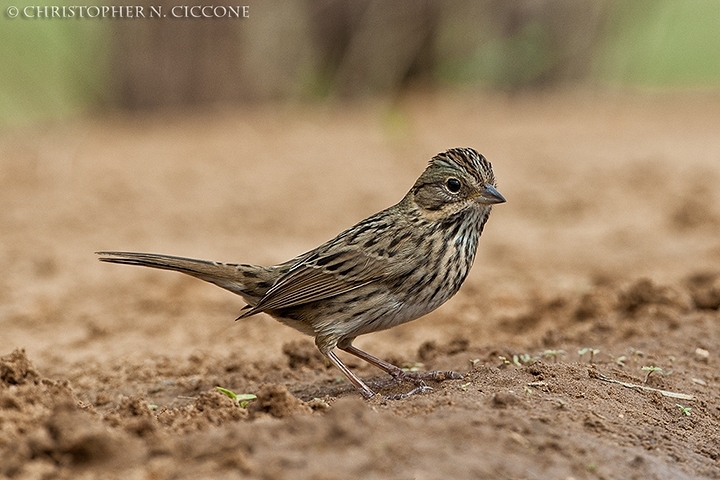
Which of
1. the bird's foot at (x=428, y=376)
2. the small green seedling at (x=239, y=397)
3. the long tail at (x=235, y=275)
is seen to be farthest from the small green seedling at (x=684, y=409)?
the long tail at (x=235, y=275)

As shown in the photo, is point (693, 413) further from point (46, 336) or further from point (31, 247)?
point (31, 247)

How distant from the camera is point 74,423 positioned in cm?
348

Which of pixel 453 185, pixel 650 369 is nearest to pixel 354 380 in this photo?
Result: pixel 453 185

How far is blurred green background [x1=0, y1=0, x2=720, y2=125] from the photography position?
14.8 m

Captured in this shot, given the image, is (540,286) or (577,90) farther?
(577,90)

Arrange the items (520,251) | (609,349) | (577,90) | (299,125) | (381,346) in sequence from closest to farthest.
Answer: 1. (609,349)
2. (381,346)
3. (520,251)
4. (299,125)
5. (577,90)

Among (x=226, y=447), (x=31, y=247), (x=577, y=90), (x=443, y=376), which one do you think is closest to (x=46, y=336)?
(x=31, y=247)

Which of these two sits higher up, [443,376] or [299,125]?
[299,125]

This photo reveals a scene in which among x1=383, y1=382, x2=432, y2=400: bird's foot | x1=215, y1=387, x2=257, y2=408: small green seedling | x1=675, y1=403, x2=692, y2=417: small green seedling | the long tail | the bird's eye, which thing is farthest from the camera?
the long tail

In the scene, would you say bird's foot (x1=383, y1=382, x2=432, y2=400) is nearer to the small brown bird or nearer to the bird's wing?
the small brown bird

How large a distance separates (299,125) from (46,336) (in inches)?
292

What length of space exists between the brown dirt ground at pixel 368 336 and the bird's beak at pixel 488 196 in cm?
89

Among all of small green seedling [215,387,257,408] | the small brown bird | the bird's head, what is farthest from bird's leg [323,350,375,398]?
the bird's head

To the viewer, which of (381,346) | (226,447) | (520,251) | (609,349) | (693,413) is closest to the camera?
(226,447)
